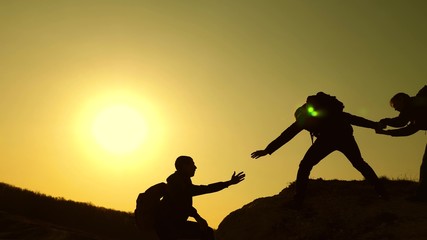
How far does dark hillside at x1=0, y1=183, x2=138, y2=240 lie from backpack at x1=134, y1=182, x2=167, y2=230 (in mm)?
14981

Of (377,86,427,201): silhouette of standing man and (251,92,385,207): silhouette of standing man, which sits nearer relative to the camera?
(377,86,427,201): silhouette of standing man

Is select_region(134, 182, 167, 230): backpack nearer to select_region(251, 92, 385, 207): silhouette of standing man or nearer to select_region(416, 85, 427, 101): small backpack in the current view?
select_region(251, 92, 385, 207): silhouette of standing man

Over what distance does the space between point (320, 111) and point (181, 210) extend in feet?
12.8

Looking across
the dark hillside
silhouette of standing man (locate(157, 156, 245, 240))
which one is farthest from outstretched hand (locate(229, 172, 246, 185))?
the dark hillside

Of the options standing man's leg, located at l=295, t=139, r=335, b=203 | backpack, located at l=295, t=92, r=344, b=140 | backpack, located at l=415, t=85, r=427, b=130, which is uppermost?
backpack, located at l=295, t=92, r=344, b=140

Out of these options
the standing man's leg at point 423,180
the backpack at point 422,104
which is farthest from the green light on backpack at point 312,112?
the standing man's leg at point 423,180

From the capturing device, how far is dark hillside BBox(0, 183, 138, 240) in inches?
846

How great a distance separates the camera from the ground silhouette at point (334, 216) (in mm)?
8867

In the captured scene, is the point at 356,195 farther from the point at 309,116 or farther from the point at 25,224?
the point at 25,224

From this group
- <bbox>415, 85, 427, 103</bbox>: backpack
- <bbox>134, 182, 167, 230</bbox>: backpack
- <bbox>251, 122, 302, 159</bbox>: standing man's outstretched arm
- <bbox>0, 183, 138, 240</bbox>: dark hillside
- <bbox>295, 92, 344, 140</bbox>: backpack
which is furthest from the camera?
<bbox>0, 183, 138, 240</bbox>: dark hillside

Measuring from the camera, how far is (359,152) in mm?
9750

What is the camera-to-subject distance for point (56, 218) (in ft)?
87.3

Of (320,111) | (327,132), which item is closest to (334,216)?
(327,132)

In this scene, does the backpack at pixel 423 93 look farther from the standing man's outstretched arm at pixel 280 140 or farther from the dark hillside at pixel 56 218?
the dark hillside at pixel 56 218
